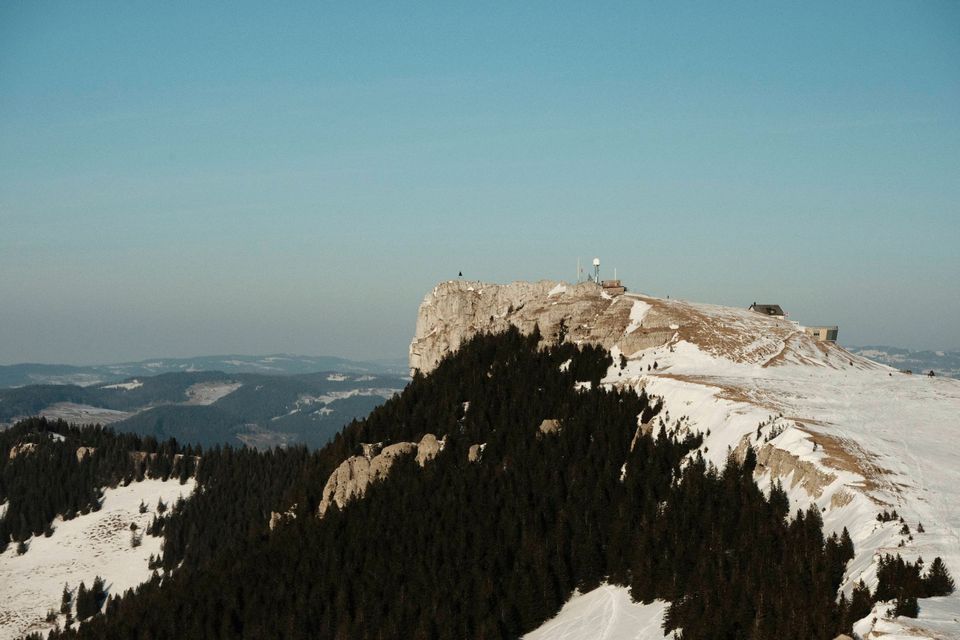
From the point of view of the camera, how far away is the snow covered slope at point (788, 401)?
81.6 m

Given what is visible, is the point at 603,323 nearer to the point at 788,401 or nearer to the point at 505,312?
the point at 505,312

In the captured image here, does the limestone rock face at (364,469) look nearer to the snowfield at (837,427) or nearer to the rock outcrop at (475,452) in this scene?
the rock outcrop at (475,452)

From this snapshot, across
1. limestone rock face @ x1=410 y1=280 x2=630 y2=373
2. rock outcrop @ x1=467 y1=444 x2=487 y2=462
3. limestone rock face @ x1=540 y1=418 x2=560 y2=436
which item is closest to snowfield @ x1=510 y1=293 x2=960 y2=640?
limestone rock face @ x1=410 y1=280 x2=630 y2=373

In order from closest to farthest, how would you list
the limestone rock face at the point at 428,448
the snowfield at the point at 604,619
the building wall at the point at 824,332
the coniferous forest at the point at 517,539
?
the coniferous forest at the point at 517,539 < the snowfield at the point at 604,619 < the limestone rock face at the point at 428,448 < the building wall at the point at 824,332

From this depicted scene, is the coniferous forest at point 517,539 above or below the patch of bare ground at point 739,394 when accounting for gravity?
below

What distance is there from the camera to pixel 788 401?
411 feet

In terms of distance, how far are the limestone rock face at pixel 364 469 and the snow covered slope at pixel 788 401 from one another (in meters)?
30.4

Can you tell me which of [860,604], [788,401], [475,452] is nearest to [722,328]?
[788,401]

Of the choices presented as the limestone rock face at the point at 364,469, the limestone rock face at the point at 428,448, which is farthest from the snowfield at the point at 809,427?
the limestone rock face at the point at 364,469

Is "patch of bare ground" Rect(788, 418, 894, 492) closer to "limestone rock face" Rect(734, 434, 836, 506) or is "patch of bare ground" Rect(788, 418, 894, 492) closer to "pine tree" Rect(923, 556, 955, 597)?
"limestone rock face" Rect(734, 434, 836, 506)

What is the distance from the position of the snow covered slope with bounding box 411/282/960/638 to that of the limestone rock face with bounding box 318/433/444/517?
30.4m

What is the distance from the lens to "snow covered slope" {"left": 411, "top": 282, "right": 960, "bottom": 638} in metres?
81.6

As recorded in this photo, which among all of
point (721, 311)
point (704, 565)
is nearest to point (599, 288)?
point (721, 311)

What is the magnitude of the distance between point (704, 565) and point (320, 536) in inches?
2848
